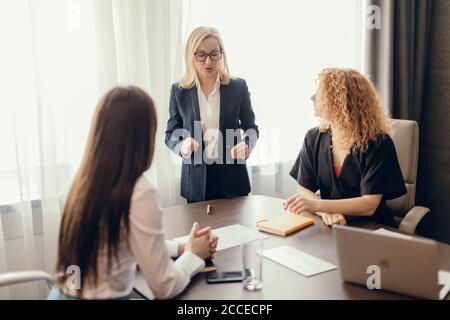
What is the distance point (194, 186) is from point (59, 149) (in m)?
0.72

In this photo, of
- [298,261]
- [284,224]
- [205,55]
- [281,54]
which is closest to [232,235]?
[284,224]

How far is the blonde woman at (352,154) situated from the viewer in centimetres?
203

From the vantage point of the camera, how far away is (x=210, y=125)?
255 cm

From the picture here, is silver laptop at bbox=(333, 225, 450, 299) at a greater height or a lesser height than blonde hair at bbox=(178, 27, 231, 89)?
lesser

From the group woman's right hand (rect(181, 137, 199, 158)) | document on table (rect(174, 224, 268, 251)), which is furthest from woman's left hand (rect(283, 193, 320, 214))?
woman's right hand (rect(181, 137, 199, 158))

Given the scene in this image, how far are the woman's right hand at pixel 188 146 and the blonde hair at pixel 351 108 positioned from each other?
0.62 meters

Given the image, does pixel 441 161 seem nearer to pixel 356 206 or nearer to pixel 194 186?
pixel 356 206

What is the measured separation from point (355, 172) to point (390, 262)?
0.89m

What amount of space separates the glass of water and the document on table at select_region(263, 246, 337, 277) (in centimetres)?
13

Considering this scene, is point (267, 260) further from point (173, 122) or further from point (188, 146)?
point (173, 122)

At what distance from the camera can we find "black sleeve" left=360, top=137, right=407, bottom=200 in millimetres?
2045

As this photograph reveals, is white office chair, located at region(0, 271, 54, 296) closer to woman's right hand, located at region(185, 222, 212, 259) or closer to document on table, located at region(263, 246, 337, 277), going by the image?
woman's right hand, located at region(185, 222, 212, 259)

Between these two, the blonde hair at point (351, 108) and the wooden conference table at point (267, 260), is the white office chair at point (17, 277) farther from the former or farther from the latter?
the blonde hair at point (351, 108)

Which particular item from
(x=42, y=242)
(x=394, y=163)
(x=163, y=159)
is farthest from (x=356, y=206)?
(x=42, y=242)
